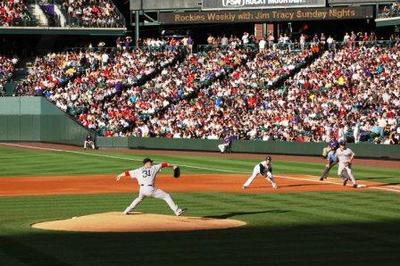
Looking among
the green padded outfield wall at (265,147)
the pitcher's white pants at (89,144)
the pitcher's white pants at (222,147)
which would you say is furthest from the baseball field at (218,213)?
the pitcher's white pants at (89,144)

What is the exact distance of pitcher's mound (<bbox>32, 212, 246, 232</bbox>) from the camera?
20859 millimetres

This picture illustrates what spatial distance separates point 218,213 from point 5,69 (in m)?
46.9

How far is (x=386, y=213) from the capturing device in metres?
24.5

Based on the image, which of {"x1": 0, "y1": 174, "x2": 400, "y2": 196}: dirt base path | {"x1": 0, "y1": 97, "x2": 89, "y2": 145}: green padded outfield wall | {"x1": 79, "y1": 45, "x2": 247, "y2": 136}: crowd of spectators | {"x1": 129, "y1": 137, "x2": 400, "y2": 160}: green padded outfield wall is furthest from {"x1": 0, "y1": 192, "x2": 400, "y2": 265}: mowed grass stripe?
{"x1": 0, "y1": 97, "x2": 89, "y2": 145}: green padded outfield wall

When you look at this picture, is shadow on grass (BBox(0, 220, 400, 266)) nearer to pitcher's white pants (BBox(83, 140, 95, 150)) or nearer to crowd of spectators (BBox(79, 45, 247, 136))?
crowd of spectators (BBox(79, 45, 247, 136))

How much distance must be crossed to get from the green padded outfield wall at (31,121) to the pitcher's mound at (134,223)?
42.1m

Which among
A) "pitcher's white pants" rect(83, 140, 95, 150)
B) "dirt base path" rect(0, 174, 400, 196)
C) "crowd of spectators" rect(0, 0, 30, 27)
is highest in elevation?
"crowd of spectators" rect(0, 0, 30, 27)

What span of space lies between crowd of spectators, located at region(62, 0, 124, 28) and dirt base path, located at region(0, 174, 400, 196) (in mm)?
32690

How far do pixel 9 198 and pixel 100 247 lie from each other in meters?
12.4

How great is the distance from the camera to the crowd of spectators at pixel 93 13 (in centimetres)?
7119

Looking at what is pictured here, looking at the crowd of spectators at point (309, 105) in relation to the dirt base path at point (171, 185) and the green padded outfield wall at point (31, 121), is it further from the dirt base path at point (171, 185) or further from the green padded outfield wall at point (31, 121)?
the dirt base path at point (171, 185)

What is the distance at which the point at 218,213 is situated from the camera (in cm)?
2484

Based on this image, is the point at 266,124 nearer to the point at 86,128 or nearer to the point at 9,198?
the point at 86,128

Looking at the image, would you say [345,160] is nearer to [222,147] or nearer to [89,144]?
[222,147]
